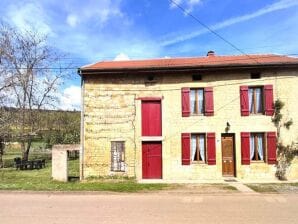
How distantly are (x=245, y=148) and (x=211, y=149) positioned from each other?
1.86 meters

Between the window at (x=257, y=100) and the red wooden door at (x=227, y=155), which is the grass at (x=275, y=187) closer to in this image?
the red wooden door at (x=227, y=155)

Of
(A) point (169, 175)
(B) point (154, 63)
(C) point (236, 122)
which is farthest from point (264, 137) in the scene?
(B) point (154, 63)

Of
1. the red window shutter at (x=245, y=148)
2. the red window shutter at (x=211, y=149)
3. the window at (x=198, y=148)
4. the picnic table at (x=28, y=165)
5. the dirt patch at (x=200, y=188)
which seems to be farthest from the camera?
the picnic table at (x=28, y=165)

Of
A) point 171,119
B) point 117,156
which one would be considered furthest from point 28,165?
point 171,119

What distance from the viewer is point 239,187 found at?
17750 mm

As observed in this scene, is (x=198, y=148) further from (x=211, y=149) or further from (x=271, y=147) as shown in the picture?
(x=271, y=147)

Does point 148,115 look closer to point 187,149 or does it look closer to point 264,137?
point 187,149

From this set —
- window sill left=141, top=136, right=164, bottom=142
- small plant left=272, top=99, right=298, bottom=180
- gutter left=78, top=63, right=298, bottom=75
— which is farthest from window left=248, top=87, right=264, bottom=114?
window sill left=141, top=136, right=164, bottom=142

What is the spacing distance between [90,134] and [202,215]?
1150 centimetres

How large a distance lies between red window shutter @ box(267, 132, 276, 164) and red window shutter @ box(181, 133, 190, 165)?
437cm

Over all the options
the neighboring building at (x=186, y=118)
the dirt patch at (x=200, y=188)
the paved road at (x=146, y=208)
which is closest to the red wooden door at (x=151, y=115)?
the neighboring building at (x=186, y=118)

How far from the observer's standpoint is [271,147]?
20688 mm

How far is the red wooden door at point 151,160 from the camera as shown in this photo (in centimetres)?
2117

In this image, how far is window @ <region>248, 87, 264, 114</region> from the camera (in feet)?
69.4
